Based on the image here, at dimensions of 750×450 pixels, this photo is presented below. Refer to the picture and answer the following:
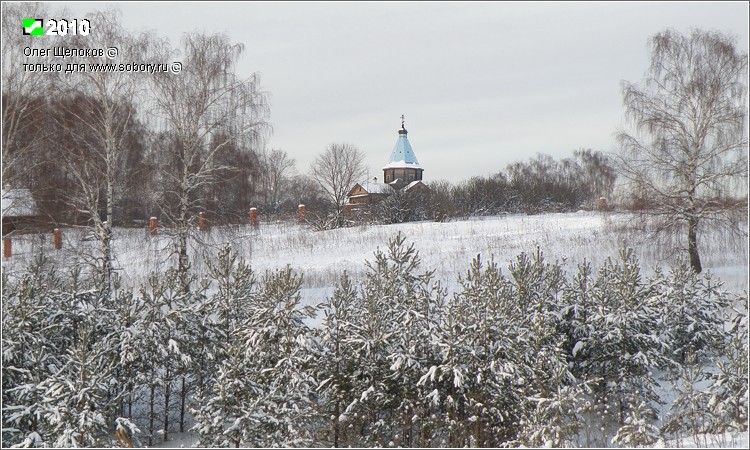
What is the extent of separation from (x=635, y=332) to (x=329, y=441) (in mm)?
5660

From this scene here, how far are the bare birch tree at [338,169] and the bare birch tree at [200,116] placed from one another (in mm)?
26774

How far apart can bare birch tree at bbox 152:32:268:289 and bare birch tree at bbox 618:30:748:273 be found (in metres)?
10.5

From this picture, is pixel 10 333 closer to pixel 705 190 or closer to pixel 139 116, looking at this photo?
pixel 139 116

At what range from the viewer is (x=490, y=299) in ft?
32.0

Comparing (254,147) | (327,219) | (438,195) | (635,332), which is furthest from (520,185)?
(635,332)

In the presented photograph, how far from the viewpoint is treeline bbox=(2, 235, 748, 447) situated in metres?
8.84

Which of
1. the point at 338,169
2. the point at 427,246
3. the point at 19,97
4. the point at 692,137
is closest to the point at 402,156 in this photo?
the point at 338,169

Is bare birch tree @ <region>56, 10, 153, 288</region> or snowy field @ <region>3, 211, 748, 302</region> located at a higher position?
bare birch tree @ <region>56, 10, 153, 288</region>

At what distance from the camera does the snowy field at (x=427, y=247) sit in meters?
15.0

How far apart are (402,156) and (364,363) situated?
53123mm

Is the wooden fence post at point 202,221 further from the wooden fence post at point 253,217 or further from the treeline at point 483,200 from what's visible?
the treeline at point 483,200

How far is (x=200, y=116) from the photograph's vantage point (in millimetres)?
15125

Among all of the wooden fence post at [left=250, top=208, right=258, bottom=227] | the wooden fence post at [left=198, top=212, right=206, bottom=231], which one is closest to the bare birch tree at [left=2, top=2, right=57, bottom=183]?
the wooden fence post at [left=198, top=212, right=206, bottom=231]

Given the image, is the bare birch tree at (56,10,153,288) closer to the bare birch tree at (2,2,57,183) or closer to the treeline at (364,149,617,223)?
the bare birch tree at (2,2,57,183)
